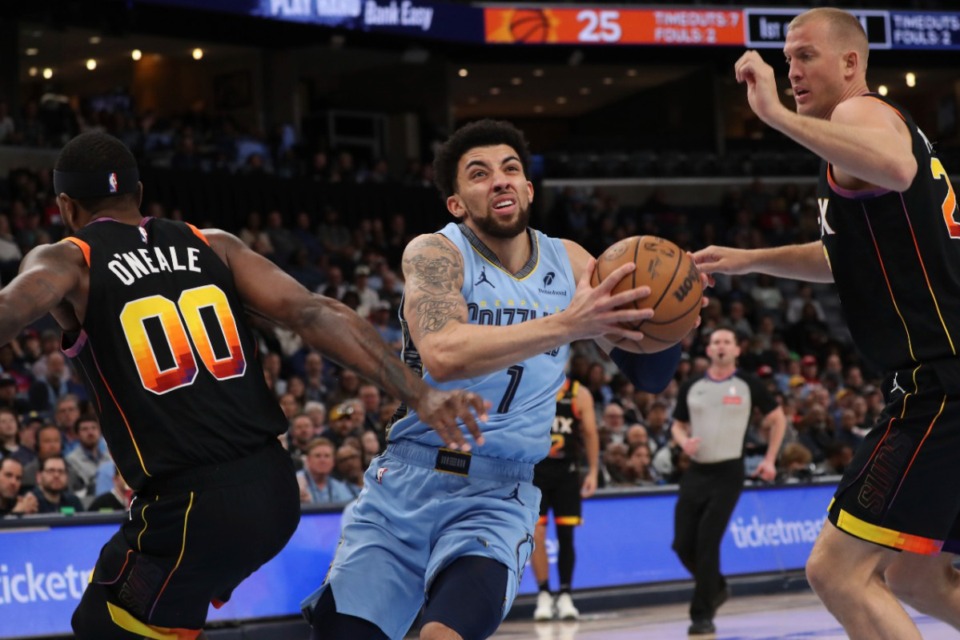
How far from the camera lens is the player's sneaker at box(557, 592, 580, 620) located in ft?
35.8

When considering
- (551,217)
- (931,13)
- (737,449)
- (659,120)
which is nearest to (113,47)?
(551,217)

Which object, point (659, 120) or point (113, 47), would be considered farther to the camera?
point (659, 120)

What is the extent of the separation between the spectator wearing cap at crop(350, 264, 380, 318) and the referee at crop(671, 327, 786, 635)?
7.38m

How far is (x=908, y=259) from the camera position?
15.4ft

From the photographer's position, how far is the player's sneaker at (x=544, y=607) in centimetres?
1091

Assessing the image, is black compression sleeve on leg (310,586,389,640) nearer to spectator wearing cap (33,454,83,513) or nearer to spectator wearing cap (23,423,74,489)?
spectator wearing cap (33,454,83,513)

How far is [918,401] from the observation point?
15.3 ft

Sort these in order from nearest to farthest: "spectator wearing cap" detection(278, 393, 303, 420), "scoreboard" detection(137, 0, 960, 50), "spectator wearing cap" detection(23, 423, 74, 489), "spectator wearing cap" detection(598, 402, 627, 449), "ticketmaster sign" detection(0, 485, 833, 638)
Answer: "ticketmaster sign" detection(0, 485, 833, 638) < "spectator wearing cap" detection(23, 423, 74, 489) < "spectator wearing cap" detection(278, 393, 303, 420) < "spectator wearing cap" detection(598, 402, 627, 449) < "scoreboard" detection(137, 0, 960, 50)

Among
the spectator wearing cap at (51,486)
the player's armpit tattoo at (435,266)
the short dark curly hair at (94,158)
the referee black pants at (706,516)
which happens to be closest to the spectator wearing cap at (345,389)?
the spectator wearing cap at (51,486)

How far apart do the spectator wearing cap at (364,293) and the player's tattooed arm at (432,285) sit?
41.7ft

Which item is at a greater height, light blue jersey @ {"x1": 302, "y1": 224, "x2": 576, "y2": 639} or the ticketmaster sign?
light blue jersey @ {"x1": 302, "y1": 224, "x2": 576, "y2": 639}

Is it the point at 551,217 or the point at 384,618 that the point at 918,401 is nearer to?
the point at 384,618

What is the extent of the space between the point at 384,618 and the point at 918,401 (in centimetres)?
193

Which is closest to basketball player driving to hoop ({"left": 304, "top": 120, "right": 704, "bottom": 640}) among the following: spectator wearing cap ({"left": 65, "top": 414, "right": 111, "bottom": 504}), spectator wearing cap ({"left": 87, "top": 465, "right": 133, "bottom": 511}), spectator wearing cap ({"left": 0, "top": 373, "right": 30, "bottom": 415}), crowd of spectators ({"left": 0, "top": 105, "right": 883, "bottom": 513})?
crowd of spectators ({"left": 0, "top": 105, "right": 883, "bottom": 513})
